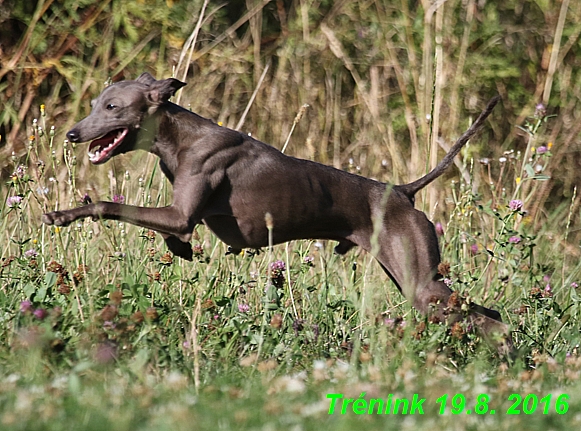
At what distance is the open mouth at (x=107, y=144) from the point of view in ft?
14.2

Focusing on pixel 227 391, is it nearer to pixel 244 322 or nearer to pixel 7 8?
pixel 244 322

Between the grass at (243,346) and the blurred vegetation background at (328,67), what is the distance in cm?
220

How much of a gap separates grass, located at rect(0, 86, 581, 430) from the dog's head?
47 cm

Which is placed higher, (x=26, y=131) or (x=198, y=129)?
(x=198, y=129)

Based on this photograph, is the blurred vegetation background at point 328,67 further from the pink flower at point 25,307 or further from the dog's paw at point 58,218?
the pink flower at point 25,307

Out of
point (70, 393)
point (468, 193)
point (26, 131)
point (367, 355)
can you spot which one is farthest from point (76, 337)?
point (26, 131)

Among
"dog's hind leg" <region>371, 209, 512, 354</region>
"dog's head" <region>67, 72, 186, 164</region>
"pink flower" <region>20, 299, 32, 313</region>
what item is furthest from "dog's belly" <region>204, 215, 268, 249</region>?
"pink flower" <region>20, 299, 32, 313</region>

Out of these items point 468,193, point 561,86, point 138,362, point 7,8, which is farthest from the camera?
point 561,86

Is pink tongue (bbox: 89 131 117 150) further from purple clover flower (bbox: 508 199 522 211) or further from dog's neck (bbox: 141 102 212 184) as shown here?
purple clover flower (bbox: 508 199 522 211)

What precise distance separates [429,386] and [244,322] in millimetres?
1217

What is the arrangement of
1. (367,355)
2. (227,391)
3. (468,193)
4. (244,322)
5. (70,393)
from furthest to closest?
1. (468,193)
2. (244,322)
3. (367,355)
4. (227,391)
5. (70,393)

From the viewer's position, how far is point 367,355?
151 inches

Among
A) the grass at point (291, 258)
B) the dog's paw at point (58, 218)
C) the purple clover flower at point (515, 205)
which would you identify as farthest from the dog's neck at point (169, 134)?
the purple clover flower at point (515, 205)

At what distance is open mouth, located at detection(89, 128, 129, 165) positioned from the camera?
4316 mm
